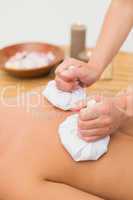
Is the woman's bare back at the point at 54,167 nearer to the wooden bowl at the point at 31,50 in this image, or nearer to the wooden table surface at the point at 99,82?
the wooden table surface at the point at 99,82

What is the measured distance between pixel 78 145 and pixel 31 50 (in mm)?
1176

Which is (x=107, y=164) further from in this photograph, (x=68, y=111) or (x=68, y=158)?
(x=68, y=111)

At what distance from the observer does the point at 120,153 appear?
1.07 meters

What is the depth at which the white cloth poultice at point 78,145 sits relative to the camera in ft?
3.39

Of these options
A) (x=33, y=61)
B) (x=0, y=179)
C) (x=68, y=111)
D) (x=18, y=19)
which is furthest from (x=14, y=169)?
(x=18, y=19)

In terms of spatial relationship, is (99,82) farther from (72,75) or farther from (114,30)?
(72,75)

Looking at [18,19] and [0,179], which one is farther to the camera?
[18,19]

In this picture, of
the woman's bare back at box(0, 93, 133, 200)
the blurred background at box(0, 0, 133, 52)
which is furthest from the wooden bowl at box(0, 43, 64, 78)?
the woman's bare back at box(0, 93, 133, 200)

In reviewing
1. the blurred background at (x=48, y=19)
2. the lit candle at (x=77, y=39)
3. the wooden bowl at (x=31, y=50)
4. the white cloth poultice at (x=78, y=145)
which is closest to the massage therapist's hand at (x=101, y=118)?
the white cloth poultice at (x=78, y=145)

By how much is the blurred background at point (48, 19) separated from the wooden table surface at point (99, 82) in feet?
1.48

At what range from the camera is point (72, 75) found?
1.19 metres

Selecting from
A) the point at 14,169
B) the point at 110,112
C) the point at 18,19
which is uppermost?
the point at 110,112

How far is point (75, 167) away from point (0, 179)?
22 centimetres

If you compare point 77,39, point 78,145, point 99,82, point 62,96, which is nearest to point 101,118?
point 78,145
